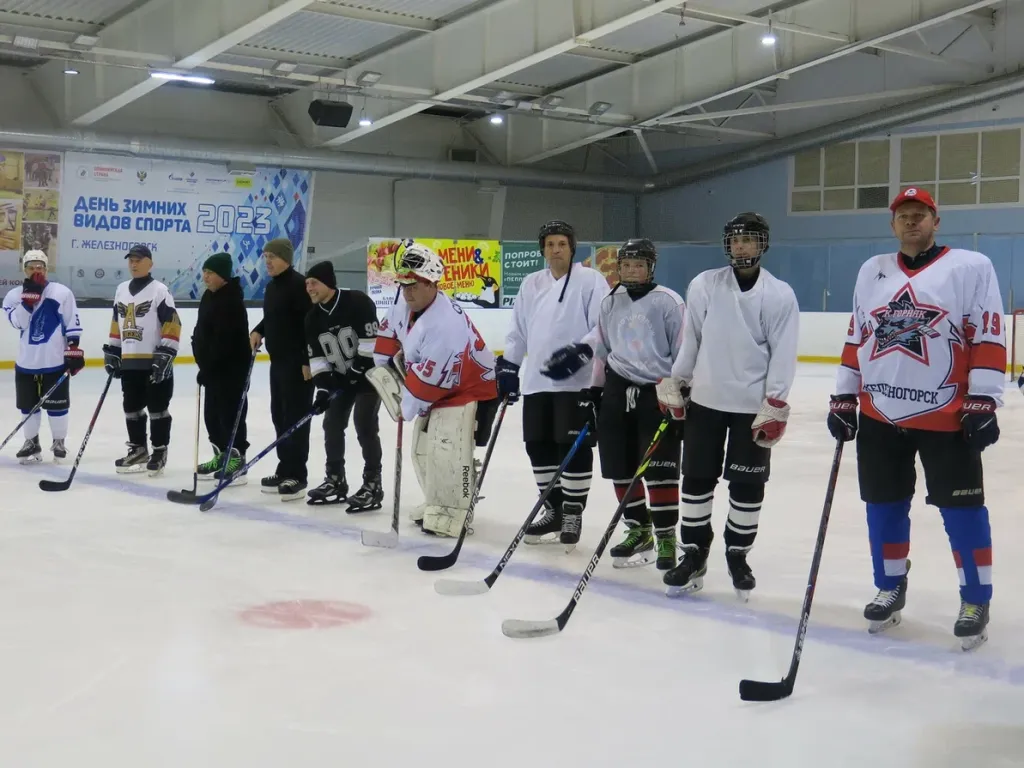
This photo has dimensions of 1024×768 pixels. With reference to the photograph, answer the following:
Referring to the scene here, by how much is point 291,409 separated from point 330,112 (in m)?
9.93

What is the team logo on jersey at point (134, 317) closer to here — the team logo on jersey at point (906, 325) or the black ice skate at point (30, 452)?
the black ice skate at point (30, 452)

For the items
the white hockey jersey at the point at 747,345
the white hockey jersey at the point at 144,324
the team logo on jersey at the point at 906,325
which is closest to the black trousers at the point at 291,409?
the white hockey jersey at the point at 144,324

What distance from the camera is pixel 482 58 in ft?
43.7

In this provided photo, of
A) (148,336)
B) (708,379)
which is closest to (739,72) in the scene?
(148,336)

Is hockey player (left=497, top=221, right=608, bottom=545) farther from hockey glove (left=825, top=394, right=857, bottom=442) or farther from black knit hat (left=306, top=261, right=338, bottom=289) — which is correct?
hockey glove (left=825, top=394, right=857, bottom=442)

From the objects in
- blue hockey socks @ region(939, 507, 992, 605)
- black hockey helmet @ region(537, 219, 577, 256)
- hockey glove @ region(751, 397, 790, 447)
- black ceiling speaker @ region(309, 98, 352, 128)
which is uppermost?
black ceiling speaker @ region(309, 98, 352, 128)

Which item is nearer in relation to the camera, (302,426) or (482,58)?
(302,426)

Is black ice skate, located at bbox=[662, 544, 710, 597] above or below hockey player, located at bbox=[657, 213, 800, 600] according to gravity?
below

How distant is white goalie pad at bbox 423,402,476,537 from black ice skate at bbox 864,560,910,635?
164 cm

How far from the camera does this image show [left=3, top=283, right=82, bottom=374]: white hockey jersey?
20.4 ft

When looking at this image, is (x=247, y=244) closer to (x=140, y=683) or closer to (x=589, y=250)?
(x=589, y=250)

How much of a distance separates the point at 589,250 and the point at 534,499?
997 centimetres

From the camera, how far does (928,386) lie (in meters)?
2.97

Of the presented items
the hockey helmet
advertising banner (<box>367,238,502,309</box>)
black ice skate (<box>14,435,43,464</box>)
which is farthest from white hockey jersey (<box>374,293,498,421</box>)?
advertising banner (<box>367,238,502,309</box>)
